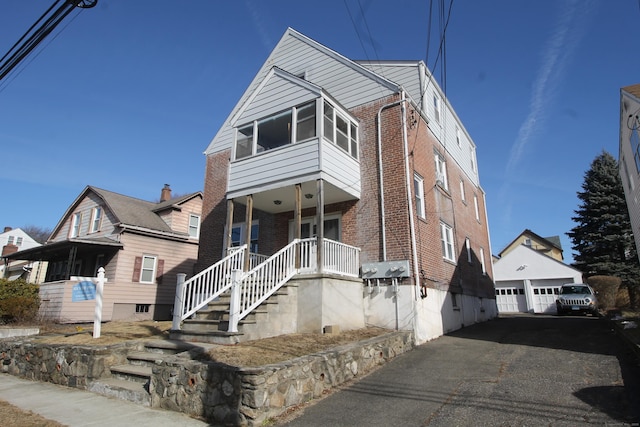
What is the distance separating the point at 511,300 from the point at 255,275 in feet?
83.1

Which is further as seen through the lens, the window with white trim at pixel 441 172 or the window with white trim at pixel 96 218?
the window with white trim at pixel 96 218

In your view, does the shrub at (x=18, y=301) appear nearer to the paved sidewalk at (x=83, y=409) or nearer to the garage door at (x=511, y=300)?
the paved sidewalk at (x=83, y=409)

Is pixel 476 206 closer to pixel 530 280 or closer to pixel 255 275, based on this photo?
pixel 530 280

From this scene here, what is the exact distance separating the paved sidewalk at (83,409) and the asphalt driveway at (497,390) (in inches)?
77.5

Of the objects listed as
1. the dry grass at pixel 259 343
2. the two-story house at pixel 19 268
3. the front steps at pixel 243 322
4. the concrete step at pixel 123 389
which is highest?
the two-story house at pixel 19 268

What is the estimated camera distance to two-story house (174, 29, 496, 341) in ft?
34.6

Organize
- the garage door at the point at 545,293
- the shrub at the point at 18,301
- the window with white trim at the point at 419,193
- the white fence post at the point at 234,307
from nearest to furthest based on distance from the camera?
the white fence post at the point at 234,307 → the window with white trim at the point at 419,193 → the shrub at the point at 18,301 → the garage door at the point at 545,293

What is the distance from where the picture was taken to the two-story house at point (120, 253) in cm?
1843

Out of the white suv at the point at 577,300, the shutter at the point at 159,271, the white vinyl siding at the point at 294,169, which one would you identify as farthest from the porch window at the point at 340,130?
the white suv at the point at 577,300

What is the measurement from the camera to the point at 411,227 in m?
11.3

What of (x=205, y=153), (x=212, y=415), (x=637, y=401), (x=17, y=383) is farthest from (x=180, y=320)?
(x=205, y=153)

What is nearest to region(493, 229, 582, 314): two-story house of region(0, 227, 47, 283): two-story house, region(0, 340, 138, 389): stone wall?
region(0, 340, 138, 389): stone wall

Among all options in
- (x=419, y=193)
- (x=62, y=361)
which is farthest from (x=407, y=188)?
(x=62, y=361)

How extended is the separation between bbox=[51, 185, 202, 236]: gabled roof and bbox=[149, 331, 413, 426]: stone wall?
1628 centimetres
